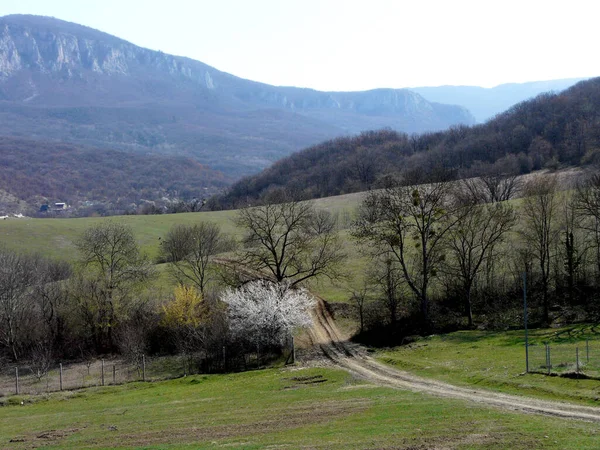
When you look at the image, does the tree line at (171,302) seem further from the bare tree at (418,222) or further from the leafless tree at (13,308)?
the bare tree at (418,222)

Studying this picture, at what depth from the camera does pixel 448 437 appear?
19.0 meters

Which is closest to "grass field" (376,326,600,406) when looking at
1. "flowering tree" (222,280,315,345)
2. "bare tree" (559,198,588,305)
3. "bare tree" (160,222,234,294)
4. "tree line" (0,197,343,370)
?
"flowering tree" (222,280,315,345)

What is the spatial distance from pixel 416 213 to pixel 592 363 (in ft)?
77.8

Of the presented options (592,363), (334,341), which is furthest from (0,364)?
(592,363)

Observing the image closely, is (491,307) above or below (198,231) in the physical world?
below

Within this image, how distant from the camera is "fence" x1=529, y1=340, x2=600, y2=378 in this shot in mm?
28062

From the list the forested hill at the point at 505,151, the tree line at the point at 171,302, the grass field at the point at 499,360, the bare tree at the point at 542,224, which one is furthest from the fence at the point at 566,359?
the forested hill at the point at 505,151

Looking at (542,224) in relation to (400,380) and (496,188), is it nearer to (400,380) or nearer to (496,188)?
(400,380)

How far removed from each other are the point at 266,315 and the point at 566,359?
21440 millimetres

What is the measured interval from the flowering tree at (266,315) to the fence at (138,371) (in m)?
1.25

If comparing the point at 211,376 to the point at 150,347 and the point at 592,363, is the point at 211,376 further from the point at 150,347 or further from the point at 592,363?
the point at 592,363

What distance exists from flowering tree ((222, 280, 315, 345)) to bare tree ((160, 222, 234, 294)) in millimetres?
12663

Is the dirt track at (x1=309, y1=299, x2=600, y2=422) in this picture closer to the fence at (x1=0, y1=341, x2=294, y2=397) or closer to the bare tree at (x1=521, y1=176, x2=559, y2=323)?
the fence at (x1=0, y1=341, x2=294, y2=397)

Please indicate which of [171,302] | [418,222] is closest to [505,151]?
[418,222]
